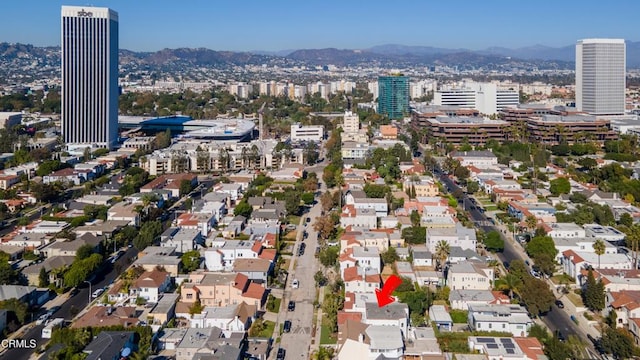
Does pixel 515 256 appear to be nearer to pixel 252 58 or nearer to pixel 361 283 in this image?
pixel 361 283

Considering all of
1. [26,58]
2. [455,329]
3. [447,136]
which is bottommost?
[455,329]

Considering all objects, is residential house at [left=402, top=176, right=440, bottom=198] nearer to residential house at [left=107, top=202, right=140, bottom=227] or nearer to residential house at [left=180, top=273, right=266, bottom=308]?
residential house at [left=107, top=202, right=140, bottom=227]

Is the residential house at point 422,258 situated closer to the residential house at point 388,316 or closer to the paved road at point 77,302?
the residential house at point 388,316

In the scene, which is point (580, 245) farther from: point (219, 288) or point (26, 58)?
point (26, 58)

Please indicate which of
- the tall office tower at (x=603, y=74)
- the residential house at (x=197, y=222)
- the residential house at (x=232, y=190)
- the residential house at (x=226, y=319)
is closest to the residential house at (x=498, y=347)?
the residential house at (x=226, y=319)

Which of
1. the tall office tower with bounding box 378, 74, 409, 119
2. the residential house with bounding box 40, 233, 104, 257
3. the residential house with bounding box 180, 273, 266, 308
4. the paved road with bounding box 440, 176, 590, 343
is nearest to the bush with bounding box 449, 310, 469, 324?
the paved road with bounding box 440, 176, 590, 343

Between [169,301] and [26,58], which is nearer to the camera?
[169,301]

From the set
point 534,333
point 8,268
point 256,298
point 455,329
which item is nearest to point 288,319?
point 256,298
